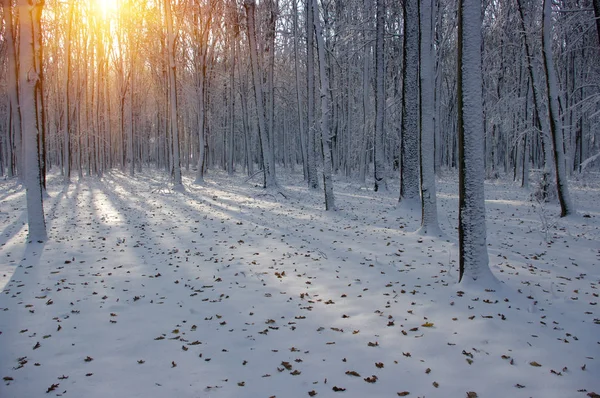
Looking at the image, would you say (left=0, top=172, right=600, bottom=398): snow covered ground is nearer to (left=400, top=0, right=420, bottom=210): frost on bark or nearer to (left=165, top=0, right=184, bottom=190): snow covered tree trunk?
(left=400, top=0, right=420, bottom=210): frost on bark

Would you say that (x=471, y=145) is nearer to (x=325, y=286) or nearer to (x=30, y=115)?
(x=325, y=286)

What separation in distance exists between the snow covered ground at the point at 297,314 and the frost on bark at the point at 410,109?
5.87 feet

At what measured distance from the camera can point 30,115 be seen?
8117 millimetres

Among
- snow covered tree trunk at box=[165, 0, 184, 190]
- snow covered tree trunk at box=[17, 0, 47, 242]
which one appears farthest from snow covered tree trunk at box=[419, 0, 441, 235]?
snow covered tree trunk at box=[165, 0, 184, 190]

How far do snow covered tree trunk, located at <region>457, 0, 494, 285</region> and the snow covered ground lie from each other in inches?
16.9

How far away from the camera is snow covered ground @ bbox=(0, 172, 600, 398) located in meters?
3.42

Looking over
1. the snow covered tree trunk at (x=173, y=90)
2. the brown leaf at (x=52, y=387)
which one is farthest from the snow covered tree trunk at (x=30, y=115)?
the snow covered tree trunk at (x=173, y=90)

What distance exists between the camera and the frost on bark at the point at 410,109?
10.8 metres

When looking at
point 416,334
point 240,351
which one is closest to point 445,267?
point 416,334

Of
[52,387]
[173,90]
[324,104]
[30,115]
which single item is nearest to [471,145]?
[52,387]

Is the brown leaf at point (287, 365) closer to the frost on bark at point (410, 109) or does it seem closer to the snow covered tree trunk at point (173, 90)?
the frost on bark at point (410, 109)

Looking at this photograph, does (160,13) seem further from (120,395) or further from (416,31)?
(120,395)

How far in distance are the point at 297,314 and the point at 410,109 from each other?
26.5 feet

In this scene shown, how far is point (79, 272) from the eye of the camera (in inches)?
261
